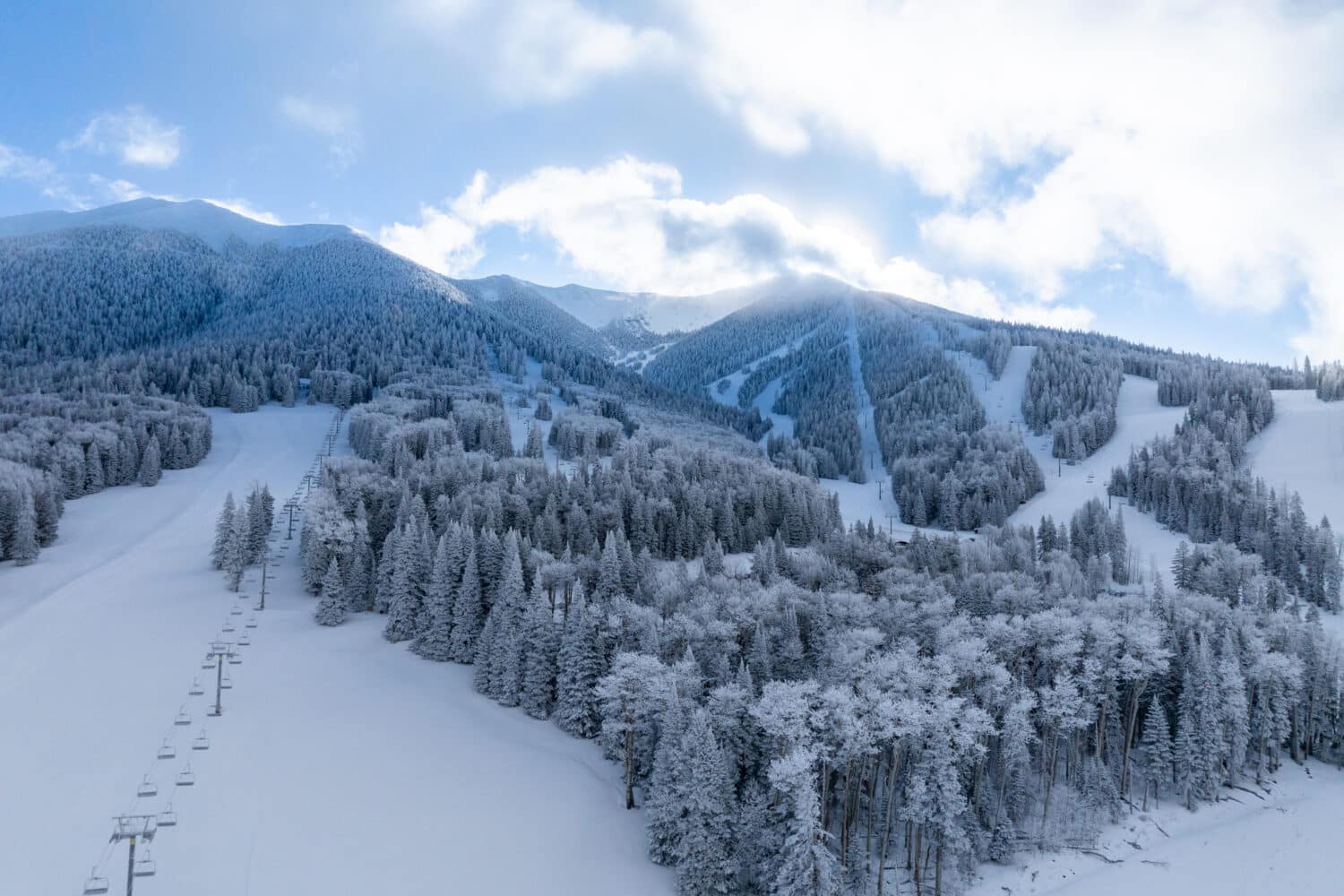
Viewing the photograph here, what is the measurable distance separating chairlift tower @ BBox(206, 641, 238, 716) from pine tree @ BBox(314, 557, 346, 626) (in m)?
8.29

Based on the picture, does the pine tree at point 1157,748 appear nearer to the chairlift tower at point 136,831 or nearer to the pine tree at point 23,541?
the chairlift tower at point 136,831

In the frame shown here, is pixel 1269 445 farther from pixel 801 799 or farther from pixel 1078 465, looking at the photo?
pixel 801 799

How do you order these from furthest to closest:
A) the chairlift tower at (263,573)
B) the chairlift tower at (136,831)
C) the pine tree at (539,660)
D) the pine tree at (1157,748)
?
the chairlift tower at (263,573) < the pine tree at (539,660) < the pine tree at (1157,748) < the chairlift tower at (136,831)

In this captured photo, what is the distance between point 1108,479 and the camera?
164 m

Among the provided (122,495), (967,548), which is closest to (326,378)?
(122,495)

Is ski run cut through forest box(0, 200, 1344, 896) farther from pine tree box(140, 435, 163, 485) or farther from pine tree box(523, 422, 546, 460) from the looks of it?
pine tree box(523, 422, 546, 460)

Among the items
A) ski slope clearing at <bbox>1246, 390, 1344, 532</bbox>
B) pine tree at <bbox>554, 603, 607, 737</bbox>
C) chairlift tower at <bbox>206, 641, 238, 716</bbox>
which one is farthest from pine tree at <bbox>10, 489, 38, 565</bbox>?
ski slope clearing at <bbox>1246, 390, 1344, 532</bbox>

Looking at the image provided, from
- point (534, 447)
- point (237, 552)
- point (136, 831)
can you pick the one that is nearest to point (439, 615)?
point (136, 831)

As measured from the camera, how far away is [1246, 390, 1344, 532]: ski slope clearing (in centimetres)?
13031

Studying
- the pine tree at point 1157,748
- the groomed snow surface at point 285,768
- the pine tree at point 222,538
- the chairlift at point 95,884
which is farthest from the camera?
the pine tree at point 222,538

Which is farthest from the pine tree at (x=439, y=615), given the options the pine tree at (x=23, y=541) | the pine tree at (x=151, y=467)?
the pine tree at (x=151, y=467)

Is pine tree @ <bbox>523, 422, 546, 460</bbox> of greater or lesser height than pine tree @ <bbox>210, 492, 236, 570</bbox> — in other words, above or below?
above

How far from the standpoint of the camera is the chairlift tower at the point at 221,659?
53781 mm

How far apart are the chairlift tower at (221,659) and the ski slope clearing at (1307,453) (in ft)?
479
